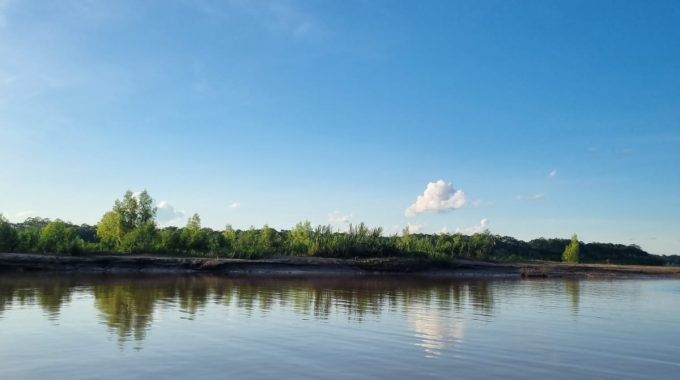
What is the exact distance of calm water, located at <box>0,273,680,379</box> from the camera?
46.2 ft

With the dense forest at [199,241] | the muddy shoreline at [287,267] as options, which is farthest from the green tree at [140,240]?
the muddy shoreline at [287,267]

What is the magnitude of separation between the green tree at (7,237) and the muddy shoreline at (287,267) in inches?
232

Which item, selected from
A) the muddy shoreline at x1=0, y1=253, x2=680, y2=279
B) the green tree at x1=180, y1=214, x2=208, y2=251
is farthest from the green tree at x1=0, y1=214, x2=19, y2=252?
the green tree at x1=180, y1=214, x2=208, y2=251

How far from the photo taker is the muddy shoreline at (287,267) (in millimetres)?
58469

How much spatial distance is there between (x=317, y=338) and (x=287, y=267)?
169 ft

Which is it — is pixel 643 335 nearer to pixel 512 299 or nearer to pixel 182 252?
pixel 512 299

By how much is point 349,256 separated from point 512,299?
49.2 metres

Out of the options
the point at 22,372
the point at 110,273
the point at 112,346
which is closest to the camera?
the point at 22,372

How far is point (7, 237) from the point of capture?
62.4 metres

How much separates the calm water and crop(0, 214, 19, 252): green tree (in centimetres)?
3418

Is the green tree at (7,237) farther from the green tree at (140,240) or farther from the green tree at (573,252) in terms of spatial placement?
the green tree at (573,252)

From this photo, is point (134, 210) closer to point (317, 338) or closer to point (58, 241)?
point (58, 241)

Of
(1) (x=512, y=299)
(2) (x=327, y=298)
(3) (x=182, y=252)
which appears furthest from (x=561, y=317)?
(3) (x=182, y=252)

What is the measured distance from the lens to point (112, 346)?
16141 millimetres
